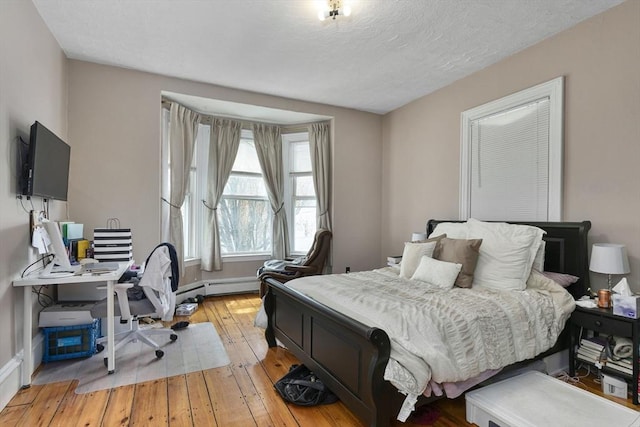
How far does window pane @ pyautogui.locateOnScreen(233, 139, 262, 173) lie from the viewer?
5281 mm

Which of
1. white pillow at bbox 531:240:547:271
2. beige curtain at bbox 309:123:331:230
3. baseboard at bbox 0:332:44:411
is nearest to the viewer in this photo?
baseboard at bbox 0:332:44:411

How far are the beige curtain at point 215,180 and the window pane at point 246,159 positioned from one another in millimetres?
278

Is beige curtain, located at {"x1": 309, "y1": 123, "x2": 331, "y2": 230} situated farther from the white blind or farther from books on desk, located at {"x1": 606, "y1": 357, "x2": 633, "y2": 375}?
books on desk, located at {"x1": 606, "y1": 357, "x2": 633, "y2": 375}

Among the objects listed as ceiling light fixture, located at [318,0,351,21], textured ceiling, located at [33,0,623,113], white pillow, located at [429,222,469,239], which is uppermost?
textured ceiling, located at [33,0,623,113]

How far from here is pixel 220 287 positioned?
5.00m

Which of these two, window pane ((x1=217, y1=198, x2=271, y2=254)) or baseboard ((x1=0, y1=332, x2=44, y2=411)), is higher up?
window pane ((x1=217, y1=198, x2=271, y2=254))

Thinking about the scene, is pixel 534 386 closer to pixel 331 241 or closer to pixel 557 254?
pixel 557 254

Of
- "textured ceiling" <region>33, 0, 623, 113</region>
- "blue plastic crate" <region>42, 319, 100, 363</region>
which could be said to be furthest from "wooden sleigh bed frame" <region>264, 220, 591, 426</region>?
"textured ceiling" <region>33, 0, 623, 113</region>

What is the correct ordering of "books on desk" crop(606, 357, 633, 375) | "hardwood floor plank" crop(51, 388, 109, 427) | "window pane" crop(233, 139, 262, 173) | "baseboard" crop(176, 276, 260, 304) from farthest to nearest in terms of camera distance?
"window pane" crop(233, 139, 262, 173) < "baseboard" crop(176, 276, 260, 304) < "books on desk" crop(606, 357, 633, 375) < "hardwood floor plank" crop(51, 388, 109, 427)

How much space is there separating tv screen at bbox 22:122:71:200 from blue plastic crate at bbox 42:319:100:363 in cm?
116

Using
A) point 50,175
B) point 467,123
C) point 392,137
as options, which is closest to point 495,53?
point 467,123

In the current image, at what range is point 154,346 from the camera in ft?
9.52

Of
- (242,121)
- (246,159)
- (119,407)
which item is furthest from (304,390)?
(242,121)

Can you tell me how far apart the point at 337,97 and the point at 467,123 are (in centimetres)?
182
